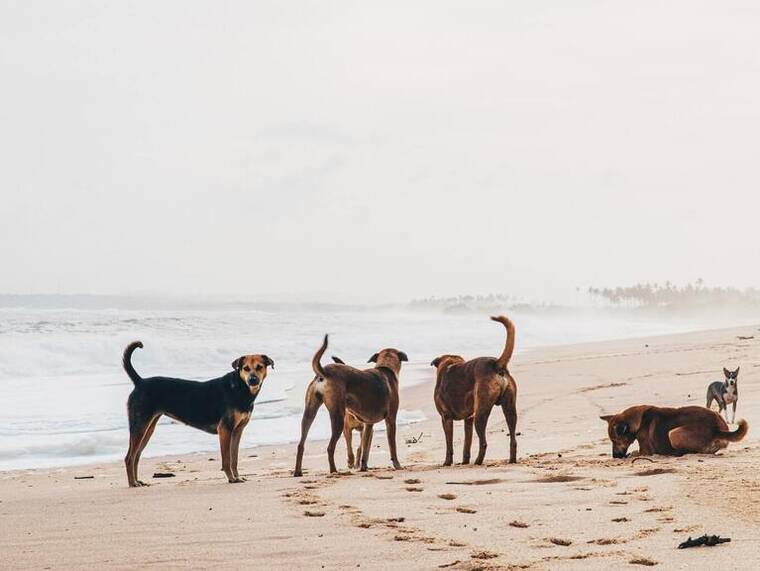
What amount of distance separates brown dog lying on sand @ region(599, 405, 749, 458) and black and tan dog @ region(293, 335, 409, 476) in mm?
2202

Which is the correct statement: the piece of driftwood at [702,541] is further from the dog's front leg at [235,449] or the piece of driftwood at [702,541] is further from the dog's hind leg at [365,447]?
the dog's front leg at [235,449]

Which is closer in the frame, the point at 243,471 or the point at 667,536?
the point at 667,536

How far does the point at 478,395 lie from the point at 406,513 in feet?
9.64

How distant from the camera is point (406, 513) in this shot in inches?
255

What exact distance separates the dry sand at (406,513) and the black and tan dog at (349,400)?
0.31 meters

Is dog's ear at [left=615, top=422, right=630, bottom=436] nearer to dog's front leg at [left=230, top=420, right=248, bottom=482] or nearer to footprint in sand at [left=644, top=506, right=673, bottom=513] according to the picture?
footprint in sand at [left=644, top=506, right=673, bottom=513]

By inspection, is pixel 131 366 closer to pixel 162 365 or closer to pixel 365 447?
pixel 365 447

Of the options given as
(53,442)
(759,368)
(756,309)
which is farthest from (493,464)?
(756,309)

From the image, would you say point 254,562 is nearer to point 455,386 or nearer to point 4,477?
point 455,386

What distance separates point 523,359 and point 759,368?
9.50 metres

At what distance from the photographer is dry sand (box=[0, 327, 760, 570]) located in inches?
205

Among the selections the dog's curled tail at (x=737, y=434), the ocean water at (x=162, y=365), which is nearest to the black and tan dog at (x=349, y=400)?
the dog's curled tail at (x=737, y=434)

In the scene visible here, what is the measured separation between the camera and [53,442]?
39.8ft

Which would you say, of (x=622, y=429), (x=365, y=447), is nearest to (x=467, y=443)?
(x=365, y=447)
